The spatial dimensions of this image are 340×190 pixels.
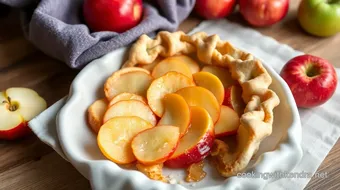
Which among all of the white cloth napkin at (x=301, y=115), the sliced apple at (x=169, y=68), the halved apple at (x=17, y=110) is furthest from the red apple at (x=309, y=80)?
the halved apple at (x=17, y=110)

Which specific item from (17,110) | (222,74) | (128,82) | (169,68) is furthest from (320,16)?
(17,110)

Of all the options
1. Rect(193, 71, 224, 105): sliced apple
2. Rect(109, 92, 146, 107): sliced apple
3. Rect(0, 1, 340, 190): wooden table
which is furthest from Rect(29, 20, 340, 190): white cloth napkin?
Rect(193, 71, 224, 105): sliced apple

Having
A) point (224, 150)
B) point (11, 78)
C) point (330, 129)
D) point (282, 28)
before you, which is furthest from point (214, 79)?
point (11, 78)

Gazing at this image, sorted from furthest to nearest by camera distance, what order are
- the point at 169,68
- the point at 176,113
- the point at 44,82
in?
1. the point at 44,82
2. the point at 169,68
3. the point at 176,113

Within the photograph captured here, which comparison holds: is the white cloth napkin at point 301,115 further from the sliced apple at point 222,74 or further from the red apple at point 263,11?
the sliced apple at point 222,74

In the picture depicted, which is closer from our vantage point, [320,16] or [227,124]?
[227,124]

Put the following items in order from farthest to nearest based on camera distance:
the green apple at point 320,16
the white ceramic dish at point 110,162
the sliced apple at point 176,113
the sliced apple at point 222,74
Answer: the green apple at point 320,16 → the sliced apple at point 222,74 → the sliced apple at point 176,113 → the white ceramic dish at point 110,162

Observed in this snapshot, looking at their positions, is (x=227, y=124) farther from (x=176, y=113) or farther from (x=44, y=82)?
(x=44, y=82)
